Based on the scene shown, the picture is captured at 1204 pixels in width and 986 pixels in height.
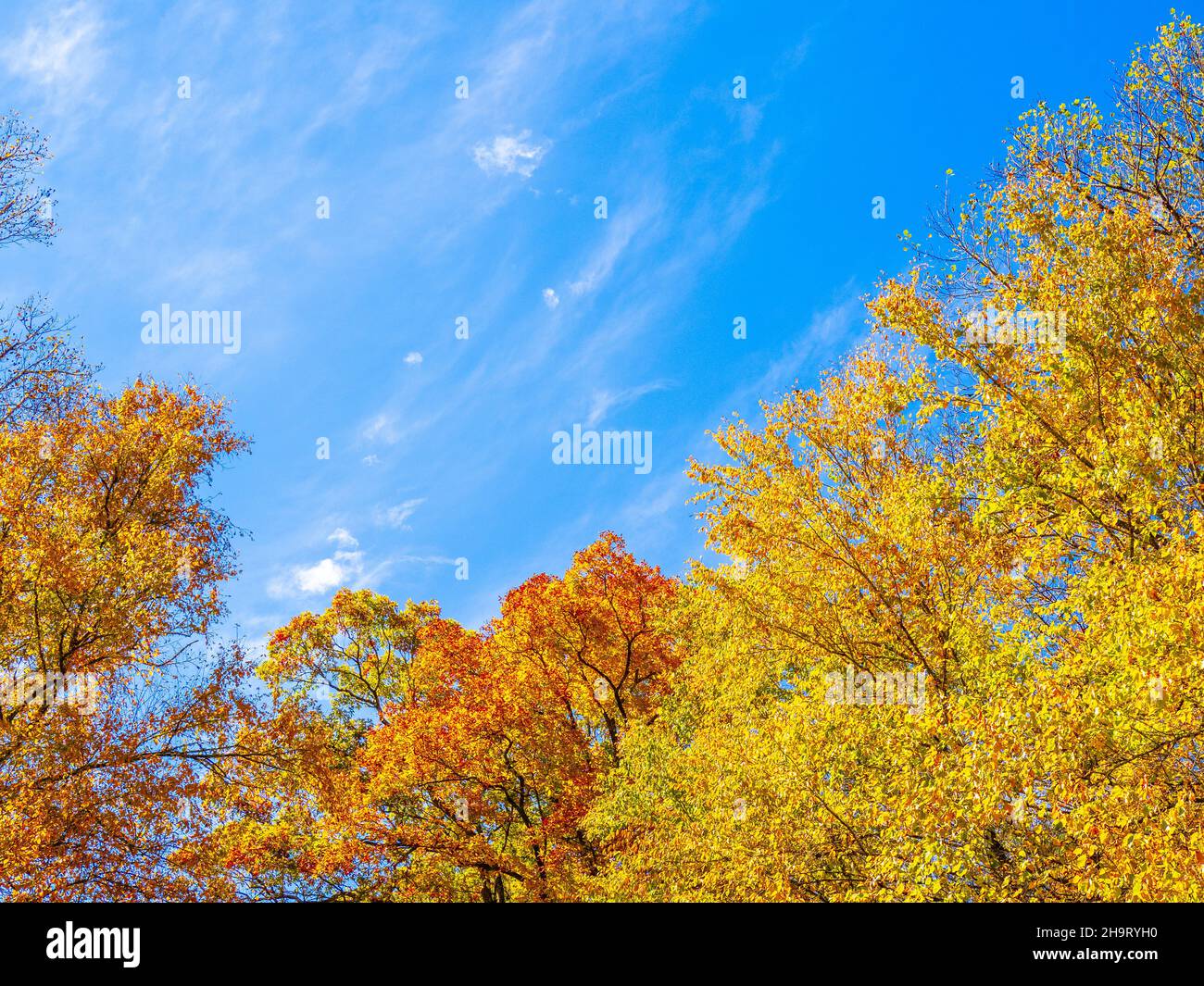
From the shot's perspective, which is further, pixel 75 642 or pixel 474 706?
pixel 474 706

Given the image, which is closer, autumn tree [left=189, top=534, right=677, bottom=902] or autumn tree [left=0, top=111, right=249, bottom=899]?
autumn tree [left=0, top=111, right=249, bottom=899]

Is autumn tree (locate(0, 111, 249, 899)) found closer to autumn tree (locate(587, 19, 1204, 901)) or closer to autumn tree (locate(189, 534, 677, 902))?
autumn tree (locate(189, 534, 677, 902))

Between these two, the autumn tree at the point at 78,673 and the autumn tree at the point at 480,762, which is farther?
the autumn tree at the point at 480,762

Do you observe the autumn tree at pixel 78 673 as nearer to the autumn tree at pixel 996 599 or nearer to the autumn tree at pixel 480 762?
the autumn tree at pixel 480 762

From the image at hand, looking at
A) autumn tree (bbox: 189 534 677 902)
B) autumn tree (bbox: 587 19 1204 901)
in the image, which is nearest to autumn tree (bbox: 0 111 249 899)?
autumn tree (bbox: 189 534 677 902)

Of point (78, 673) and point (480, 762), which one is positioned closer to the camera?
point (78, 673)

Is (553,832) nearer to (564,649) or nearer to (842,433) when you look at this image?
(564,649)

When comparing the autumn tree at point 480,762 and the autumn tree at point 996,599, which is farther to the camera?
the autumn tree at point 480,762

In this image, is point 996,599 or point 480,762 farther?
point 480,762

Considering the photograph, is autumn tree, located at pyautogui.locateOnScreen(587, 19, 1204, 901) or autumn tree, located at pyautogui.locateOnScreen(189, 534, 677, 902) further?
autumn tree, located at pyautogui.locateOnScreen(189, 534, 677, 902)

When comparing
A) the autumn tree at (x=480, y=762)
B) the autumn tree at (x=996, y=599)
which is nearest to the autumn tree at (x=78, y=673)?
the autumn tree at (x=480, y=762)

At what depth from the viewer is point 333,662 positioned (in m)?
37.0
